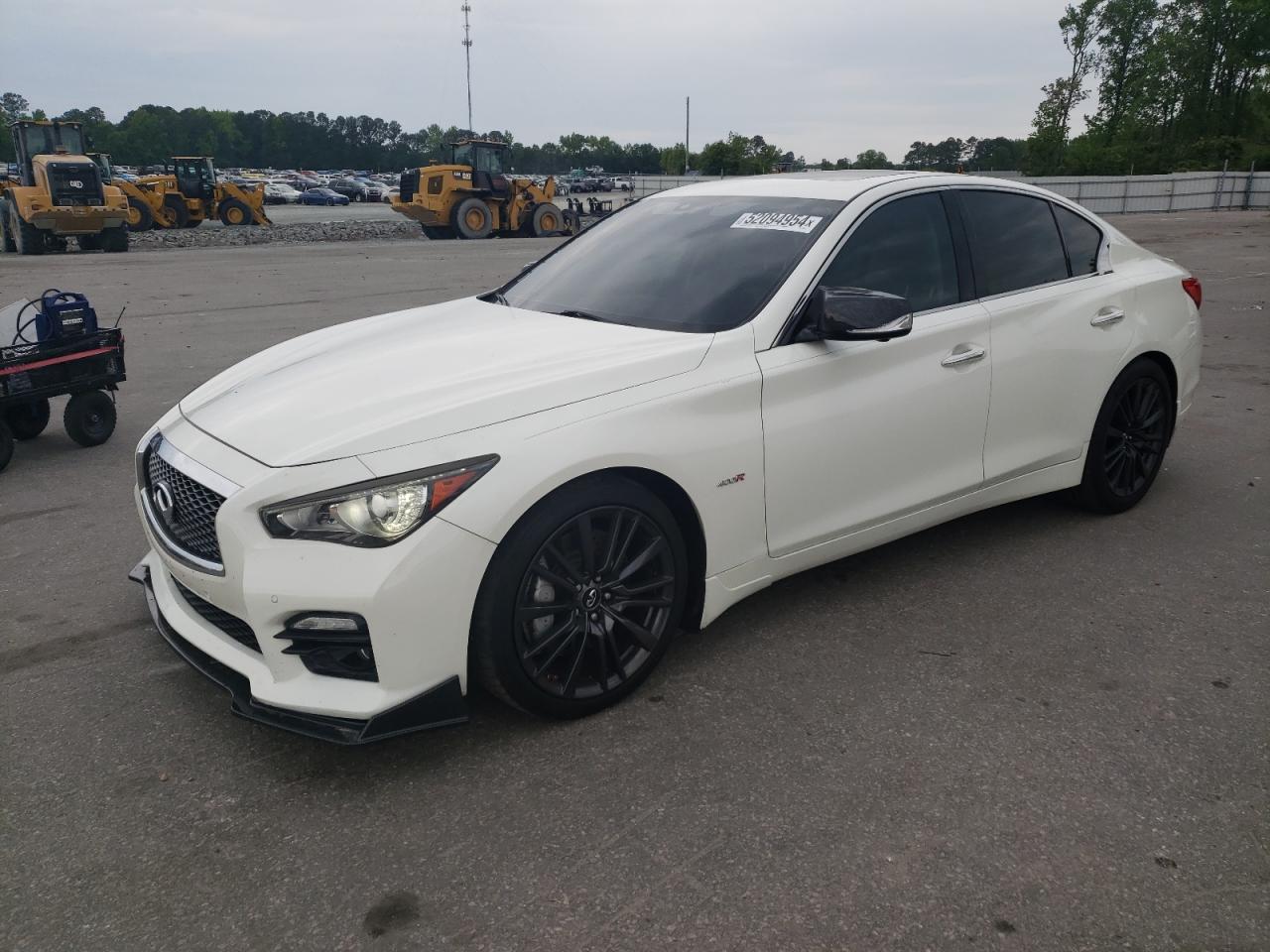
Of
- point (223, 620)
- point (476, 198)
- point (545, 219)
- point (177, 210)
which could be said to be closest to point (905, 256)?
point (223, 620)

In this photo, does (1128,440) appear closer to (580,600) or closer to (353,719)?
(580,600)

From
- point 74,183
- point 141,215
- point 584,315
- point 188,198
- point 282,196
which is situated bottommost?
point 584,315

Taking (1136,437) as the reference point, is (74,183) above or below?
above

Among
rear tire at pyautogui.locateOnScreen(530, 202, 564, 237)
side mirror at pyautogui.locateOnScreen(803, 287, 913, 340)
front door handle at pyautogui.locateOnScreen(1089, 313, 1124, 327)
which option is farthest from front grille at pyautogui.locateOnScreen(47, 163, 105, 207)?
side mirror at pyautogui.locateOnScreen(803, 287, 913, 340)

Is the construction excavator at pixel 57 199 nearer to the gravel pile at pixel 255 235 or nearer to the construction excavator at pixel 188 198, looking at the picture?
the gravel pile at pixel 255 235

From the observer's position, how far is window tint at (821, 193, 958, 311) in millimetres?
3723

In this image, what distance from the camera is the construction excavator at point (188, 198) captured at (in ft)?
102

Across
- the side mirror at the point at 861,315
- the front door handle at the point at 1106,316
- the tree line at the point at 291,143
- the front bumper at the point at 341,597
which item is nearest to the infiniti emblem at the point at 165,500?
the front bumper at the point at 341,597

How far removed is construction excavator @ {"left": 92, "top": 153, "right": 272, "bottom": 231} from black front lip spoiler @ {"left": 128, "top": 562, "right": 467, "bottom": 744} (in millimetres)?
31705

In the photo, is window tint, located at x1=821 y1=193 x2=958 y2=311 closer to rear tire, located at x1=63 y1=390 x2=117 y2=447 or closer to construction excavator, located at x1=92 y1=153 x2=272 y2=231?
rear tire, located at x1=63 y1=390 x2=117 y2=447

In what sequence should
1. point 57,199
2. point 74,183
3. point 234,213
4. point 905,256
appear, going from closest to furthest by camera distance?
point 905,256 → point 57,199 → point 74,183 → point 234,213

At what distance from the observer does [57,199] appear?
23438mm

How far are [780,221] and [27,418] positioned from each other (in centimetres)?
521

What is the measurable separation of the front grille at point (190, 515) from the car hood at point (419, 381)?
0.16m
